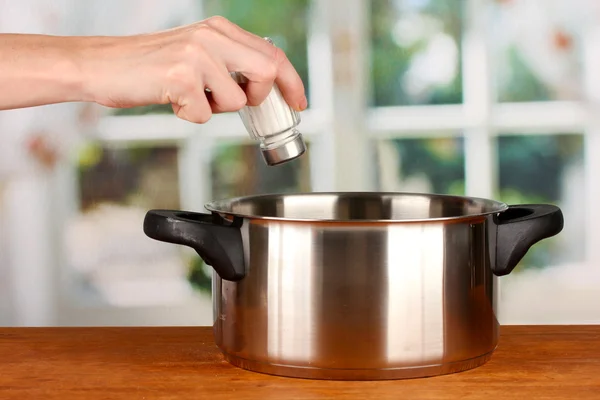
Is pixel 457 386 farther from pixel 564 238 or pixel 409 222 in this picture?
pixel 564 238

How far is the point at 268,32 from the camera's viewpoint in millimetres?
1855

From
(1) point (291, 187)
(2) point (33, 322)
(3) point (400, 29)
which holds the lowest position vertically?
(2) point (33, 322)

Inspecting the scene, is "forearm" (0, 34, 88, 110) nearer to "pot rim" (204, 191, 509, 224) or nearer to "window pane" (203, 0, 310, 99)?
"pot rim" (204, 191, 509, 224)

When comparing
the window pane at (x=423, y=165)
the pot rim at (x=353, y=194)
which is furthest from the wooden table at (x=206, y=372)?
the window pane at (x=423, y=165)

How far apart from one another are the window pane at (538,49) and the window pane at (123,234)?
72 centimetres

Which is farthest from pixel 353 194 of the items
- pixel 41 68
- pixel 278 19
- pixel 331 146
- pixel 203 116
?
pixel 278 19

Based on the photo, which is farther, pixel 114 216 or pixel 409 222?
pixel 114 216

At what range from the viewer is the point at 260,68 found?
2.91ft

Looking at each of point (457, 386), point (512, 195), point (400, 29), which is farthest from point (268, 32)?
point (457, 386)

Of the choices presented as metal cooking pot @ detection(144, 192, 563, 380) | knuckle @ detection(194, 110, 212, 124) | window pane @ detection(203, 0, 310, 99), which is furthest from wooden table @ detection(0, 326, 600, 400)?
window pane @ detection(203, 0, 310, 99)

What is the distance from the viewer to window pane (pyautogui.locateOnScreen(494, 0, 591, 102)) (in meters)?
1.82

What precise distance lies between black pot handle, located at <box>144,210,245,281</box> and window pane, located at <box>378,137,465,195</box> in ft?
3.11

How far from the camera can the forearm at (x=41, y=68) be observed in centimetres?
91

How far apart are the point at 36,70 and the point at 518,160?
1183 mm
